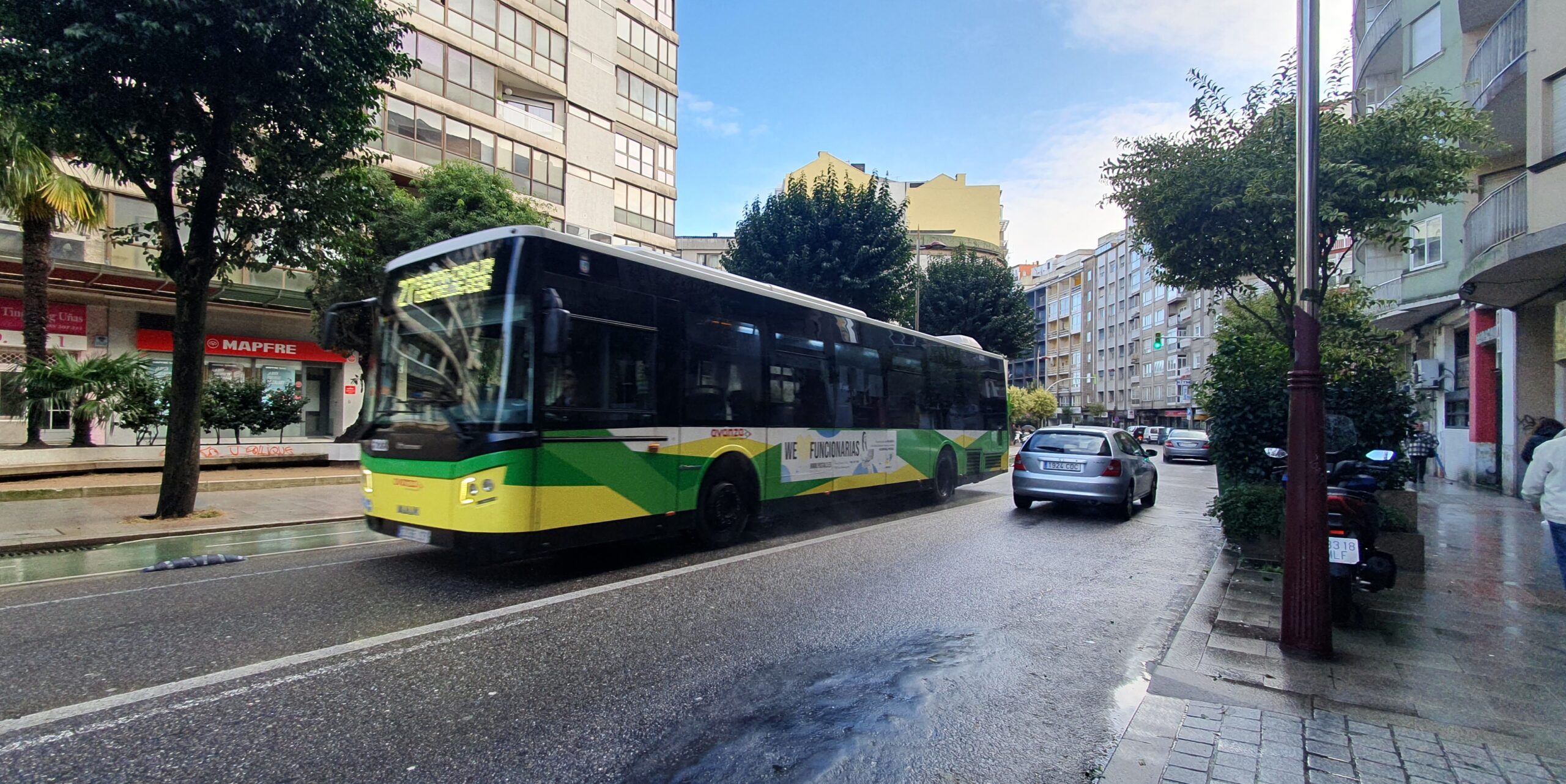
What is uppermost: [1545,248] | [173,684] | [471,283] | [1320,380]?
[1545,248]

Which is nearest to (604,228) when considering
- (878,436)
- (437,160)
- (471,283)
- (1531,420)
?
(437,160)

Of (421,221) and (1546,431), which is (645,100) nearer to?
(421,221)

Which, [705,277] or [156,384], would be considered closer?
[705,277]

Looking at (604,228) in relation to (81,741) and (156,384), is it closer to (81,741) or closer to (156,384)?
(156,384)

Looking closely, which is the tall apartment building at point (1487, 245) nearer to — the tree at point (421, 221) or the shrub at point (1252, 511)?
the shrub at point (1252, 511)

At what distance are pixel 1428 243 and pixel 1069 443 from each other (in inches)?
551

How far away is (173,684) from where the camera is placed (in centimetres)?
404

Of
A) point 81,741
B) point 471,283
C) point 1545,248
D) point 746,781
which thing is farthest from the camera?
point 1545,248

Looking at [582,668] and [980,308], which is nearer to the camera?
[582,668]

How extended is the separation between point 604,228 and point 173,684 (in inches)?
1177

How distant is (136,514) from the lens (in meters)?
10.7

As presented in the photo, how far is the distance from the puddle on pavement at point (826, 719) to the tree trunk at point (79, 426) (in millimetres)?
16094

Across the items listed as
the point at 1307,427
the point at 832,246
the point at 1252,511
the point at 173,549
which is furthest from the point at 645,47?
the point at 1307,427

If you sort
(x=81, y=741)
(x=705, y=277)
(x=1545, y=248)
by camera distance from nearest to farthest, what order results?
(x=81, y=741), (x=705, y=277), (x=1545, y=248)
